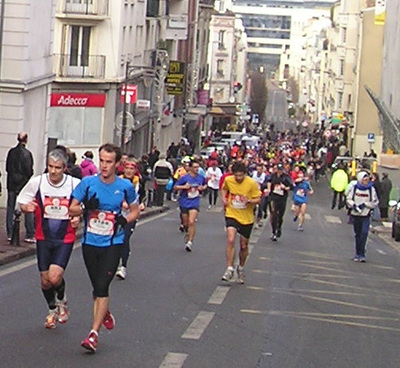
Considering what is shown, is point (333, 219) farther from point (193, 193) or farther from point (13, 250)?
point (13, 250)

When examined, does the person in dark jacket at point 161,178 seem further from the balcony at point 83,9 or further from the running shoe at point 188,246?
the running shoe at point 188,246

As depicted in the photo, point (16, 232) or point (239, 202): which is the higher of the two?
point (239, 202)

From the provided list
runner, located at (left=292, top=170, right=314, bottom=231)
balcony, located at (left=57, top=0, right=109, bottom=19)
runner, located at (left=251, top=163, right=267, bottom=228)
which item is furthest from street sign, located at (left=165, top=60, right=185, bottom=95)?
runner, located at (left=292, top=170, right=314, bottom=231)

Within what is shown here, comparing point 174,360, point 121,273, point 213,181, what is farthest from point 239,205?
point 213,181

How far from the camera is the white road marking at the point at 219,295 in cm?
1456

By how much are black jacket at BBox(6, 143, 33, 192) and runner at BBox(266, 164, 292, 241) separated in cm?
775

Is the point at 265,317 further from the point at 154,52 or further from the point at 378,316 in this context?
the point at 154,52

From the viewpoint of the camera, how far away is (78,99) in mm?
47625

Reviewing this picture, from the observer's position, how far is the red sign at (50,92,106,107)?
4684 cm

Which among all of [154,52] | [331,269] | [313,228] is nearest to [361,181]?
[331,269]

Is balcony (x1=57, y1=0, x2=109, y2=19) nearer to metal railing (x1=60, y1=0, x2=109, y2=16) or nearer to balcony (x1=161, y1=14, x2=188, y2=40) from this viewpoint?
metal railing (x1=60, y1=0, x2=109, y2=16)

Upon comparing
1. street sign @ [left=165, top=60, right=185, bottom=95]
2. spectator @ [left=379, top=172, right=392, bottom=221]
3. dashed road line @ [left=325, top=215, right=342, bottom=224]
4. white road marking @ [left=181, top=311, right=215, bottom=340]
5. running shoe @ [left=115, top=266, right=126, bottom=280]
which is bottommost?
dashed road line @ [left=325, top=215, right=342, bottom=224]

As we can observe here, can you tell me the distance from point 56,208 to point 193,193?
11.2 meters

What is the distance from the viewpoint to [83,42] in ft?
161
